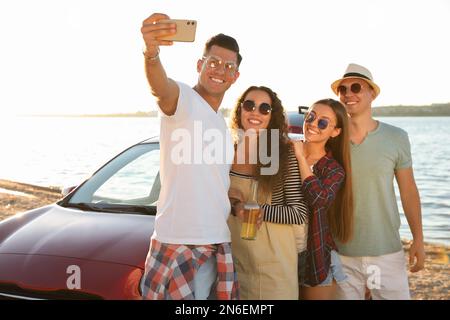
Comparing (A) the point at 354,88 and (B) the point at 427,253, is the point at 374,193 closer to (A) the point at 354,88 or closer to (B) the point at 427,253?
(A) the point at 354,88

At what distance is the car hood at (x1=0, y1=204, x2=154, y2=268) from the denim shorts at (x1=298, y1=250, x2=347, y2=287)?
33.8 inches

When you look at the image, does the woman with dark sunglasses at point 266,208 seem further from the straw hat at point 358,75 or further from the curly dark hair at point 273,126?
the straw hat at point 358,75

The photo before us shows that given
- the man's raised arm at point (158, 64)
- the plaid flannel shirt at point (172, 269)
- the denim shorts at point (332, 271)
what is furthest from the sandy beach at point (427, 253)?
the man's raised arm at point (158, 64)

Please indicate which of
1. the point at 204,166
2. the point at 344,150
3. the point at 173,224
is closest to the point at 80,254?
the point at 173,224

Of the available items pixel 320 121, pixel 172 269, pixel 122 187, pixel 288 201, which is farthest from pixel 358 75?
pixel 122 187

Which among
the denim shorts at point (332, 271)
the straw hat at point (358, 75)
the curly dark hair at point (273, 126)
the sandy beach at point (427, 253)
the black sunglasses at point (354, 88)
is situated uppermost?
the straw hat at point (358, 75)

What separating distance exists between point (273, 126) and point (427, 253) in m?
6.70

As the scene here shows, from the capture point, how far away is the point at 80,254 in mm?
3104

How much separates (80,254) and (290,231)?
4.00ft

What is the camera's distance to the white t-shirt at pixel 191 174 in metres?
2.40

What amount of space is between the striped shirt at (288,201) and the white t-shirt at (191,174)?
349 millimetres

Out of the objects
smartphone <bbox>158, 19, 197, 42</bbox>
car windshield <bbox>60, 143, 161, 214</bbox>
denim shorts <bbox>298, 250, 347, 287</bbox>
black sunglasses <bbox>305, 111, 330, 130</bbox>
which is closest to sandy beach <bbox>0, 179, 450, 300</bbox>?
denim shorts <bbox>298, 250, 347, 287</bbox>

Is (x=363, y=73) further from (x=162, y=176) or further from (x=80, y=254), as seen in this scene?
(x=80, y=254)

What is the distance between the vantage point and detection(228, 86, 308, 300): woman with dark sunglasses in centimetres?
275
